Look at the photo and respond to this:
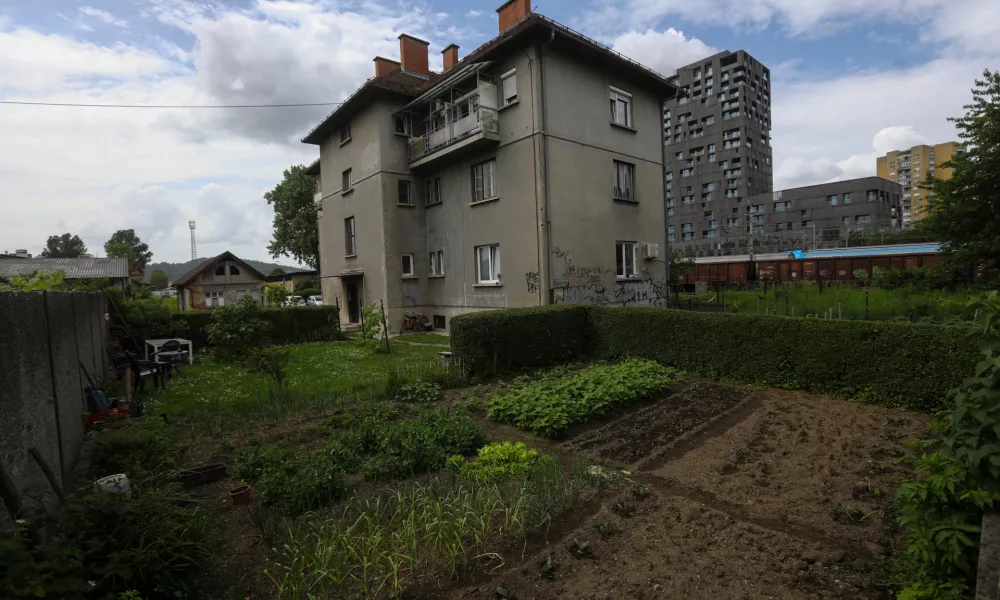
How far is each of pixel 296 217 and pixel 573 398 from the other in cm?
3968

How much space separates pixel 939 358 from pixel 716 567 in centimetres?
642

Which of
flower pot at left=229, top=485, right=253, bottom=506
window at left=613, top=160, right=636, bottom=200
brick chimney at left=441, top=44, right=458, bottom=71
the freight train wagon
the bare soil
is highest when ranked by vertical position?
brick chimney at left=441, top=44, right=458, bottom=71

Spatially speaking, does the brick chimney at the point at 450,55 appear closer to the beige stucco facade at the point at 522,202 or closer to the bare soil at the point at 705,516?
the beige stucco facade at the point at 522,202

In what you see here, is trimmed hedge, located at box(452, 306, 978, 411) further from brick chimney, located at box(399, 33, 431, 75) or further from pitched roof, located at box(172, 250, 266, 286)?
pitched roof, located at box(172, 250, 266, 286)

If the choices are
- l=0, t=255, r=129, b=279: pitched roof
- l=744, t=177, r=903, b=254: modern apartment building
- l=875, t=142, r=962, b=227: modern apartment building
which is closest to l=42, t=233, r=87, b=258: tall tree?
l=0, t=255, r=129, b=279: pitched roof

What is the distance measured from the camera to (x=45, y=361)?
449cm

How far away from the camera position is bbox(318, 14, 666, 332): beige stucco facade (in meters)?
15.5

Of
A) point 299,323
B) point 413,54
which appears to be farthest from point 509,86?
point 299,323

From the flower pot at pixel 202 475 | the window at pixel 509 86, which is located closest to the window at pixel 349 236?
the window at pixel 509 86

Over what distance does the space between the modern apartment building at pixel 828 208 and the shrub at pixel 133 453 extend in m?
64.3

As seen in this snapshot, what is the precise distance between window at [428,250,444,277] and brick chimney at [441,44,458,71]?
356 inches

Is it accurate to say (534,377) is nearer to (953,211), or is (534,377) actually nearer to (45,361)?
(45,361)

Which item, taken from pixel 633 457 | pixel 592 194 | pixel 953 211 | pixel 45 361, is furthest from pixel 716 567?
pixel 953 211

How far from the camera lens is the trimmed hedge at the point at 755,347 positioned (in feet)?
24.2
